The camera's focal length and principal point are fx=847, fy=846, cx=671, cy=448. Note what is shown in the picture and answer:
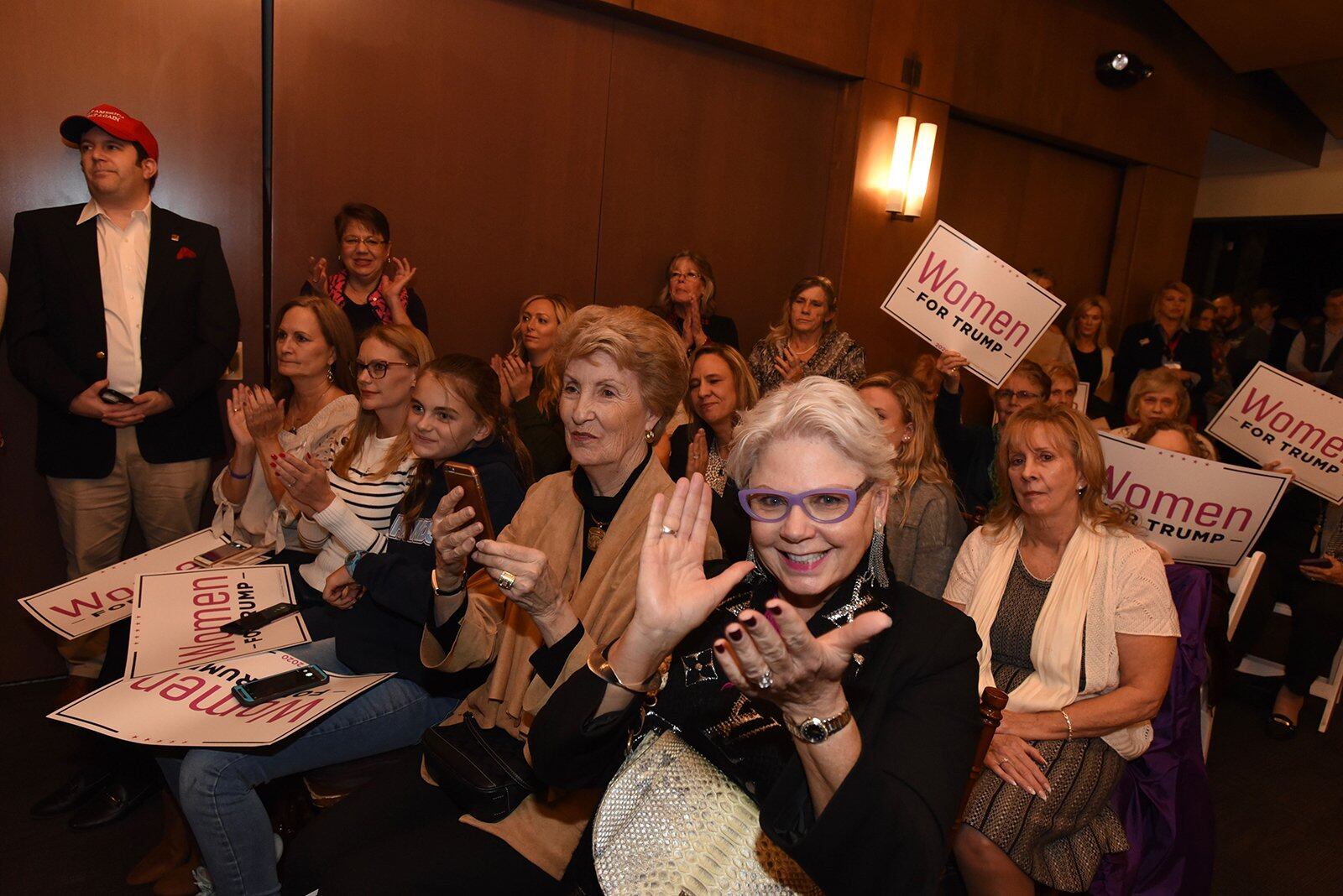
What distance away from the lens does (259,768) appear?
1.92m

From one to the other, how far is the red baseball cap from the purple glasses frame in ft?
10.2

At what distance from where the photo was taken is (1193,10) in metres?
6.47

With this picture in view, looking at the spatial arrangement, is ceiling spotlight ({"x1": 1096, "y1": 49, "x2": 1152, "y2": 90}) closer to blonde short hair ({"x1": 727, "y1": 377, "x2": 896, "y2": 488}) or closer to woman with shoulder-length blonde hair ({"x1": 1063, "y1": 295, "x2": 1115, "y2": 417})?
woman with shoulder-length blonde hair ({"x1": 1063, "y1": 295, "x2": 1115, "y2": 417})

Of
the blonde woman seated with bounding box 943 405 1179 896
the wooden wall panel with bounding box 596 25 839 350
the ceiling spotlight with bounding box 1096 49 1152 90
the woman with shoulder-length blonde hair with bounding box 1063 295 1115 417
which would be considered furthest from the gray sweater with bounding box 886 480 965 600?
the ceiling spotlight with bounding box 1096 49 1152 90

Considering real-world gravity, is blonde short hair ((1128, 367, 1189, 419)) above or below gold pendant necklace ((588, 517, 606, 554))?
above

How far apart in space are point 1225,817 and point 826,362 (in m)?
2.51

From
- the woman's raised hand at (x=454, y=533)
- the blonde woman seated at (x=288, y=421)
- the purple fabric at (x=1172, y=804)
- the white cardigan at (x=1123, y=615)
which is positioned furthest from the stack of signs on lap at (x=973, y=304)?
the woman's raised hand at (x=454, y=533)

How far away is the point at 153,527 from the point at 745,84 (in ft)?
12.8

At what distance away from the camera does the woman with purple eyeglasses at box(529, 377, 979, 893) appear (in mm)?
1125

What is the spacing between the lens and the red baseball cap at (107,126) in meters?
3.14

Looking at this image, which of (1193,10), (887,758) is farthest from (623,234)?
(1193,10)

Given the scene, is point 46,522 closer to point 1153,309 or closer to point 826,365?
point 826,365

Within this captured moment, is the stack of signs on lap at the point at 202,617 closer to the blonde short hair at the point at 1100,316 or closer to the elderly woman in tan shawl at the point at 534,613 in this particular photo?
the elderly woman in tan shawl at the point at 534,613

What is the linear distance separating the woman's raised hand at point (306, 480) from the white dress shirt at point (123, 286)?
157 cm
